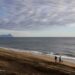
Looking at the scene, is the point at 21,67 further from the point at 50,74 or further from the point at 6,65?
Answer: the point at 50,74

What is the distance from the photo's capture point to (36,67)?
23234 millimetres

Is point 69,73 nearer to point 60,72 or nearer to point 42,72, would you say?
point 60,72

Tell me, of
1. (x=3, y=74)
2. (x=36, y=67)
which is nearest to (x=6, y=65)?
(x=36, y=67)

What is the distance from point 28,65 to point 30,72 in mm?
2704

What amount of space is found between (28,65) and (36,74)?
142 inches

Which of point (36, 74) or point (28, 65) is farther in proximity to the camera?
point (28, 65)

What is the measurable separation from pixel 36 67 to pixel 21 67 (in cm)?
148

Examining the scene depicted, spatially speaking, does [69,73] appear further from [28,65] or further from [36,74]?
[28,65]

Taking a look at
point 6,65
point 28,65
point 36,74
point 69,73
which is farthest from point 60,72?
point 6,65

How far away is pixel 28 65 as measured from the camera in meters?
24.5

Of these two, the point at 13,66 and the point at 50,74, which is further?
the point at 13,66

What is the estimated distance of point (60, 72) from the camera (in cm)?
2175

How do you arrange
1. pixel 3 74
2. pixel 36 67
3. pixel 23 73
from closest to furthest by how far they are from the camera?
1. pixel 3 74
2. pixel 23 73
3. pixel 36 67

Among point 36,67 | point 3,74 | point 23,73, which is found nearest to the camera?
point 3,74
